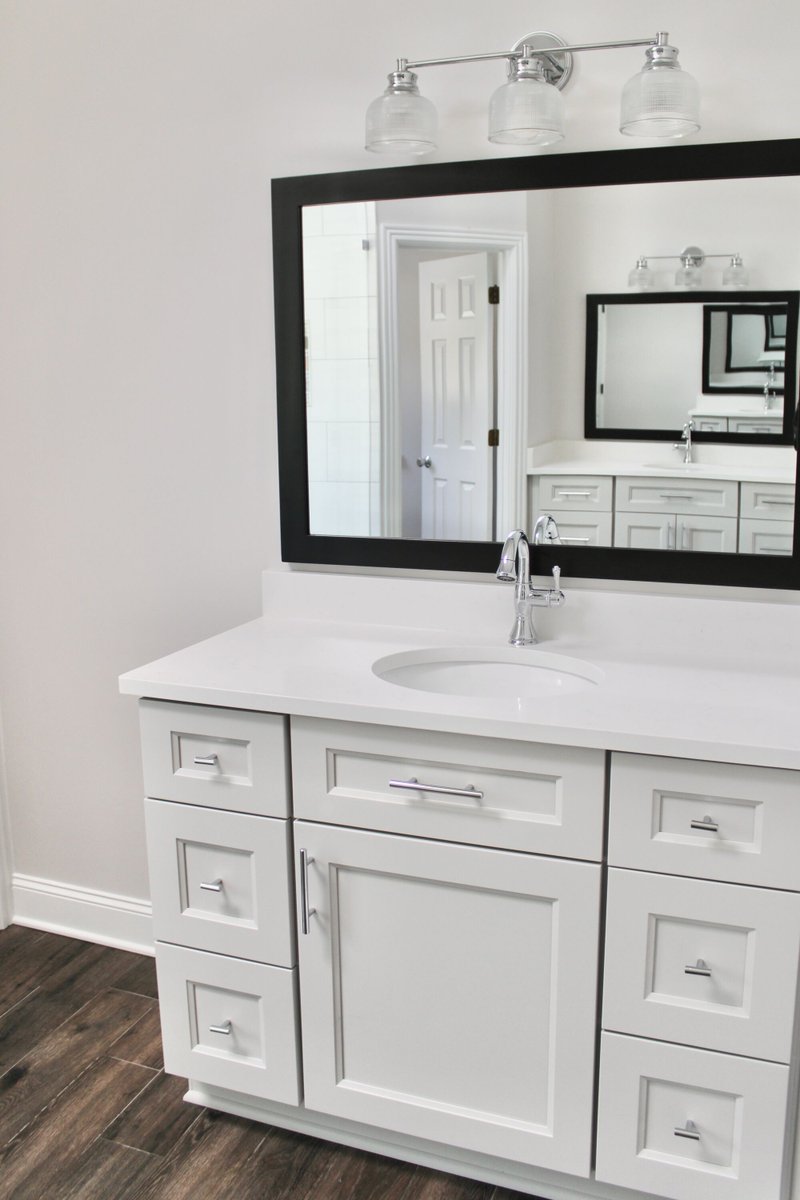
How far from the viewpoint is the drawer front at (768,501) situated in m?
1.78

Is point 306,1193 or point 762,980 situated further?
point 306,1193

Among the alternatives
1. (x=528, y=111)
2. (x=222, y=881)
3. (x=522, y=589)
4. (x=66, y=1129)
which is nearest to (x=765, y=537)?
(x=522, y=589)

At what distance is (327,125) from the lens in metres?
1.99

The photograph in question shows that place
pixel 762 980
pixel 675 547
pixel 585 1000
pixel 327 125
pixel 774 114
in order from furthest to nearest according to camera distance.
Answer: pixel 327 125
pixel 675 547
pixel 774 114
pixel 585 1000
pixel 762 980

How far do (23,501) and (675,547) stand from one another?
4.93 ft

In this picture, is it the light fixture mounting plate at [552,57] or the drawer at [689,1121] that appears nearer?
the drawer at [689,1121]

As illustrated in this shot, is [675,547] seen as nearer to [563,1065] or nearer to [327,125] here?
[563,1065]

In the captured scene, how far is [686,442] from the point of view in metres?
1.81

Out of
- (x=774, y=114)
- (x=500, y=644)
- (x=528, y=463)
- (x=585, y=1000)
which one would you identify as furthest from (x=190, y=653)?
(x=774, y=114)

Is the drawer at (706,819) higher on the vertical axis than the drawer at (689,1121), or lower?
higher

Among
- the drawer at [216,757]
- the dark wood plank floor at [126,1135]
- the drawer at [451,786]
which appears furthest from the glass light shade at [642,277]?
the dark wood plank floor at [126,1135]

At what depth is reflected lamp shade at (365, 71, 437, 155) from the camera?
1.80 metres

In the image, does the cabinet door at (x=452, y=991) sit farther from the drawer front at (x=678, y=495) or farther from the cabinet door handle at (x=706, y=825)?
the drawer front at (x=678, y=495)

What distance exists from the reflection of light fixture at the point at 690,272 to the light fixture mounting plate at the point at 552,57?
1.12 ft
